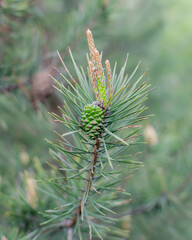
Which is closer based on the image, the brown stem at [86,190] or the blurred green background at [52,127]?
the brown stem at [86,190]

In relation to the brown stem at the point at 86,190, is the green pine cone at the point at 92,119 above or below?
above

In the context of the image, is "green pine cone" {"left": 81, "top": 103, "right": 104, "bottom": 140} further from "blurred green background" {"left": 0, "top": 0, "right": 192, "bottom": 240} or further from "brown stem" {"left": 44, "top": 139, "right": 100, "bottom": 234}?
"blurred green background" {"left": 0, "top": 0, "right": 192, "bottom": 240}

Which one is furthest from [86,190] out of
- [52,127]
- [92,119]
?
[52,127]

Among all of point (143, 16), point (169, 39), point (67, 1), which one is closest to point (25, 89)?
point (67, 1)

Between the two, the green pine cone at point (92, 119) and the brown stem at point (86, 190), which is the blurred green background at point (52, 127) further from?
the green pine cone at point (92, 119)

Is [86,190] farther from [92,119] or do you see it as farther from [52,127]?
[52,127]

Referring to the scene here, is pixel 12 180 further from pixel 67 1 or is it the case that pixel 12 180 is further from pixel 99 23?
pixel 67 1

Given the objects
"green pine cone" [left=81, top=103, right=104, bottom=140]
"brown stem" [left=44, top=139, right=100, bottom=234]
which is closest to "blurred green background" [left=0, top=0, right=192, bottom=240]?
"brown stem" [left=44, top=139, right=100, bottom=234]

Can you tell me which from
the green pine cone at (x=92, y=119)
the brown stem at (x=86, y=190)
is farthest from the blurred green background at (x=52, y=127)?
the green pine cone at (x=92, y=119)
